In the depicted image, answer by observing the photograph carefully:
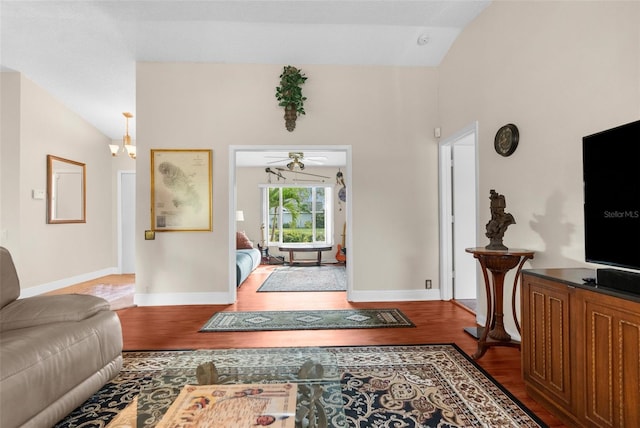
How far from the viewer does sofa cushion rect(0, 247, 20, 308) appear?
1905mm

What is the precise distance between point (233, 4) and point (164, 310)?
3.48 metres

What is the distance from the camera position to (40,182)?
466 centimetres

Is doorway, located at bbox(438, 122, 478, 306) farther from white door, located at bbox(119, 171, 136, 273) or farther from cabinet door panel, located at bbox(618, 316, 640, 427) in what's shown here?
white door, located at bbox(119, 171, 136, 273)

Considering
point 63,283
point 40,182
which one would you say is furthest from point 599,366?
point 63,283

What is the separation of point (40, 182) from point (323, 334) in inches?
185

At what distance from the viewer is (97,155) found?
5.89 meters

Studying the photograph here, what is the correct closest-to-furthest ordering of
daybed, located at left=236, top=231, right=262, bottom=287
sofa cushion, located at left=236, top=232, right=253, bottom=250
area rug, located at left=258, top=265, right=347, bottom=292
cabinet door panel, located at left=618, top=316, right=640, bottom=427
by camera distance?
cabinet door panel, located at left=618, top=316, right=640, bottom=427 < daybed, located at left=236, top=231, right=262, bottom=287 < area rug, located at left=258, top=265, right=347, bottom=292 < sofa cushion, located at left=236, top=232, right=253, bottom=250

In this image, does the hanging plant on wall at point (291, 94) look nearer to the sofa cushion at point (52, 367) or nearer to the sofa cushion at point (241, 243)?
the sofa cushion at point (52, 367)

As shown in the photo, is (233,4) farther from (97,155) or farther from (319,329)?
(97,155)

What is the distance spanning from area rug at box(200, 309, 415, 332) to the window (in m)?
4.72

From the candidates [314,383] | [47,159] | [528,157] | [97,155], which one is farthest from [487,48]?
[97,155]

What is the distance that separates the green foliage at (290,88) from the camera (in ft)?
13.2

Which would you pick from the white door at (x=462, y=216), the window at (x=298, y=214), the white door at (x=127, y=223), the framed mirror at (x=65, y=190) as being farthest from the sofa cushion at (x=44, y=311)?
the window at (x=298, y=214)

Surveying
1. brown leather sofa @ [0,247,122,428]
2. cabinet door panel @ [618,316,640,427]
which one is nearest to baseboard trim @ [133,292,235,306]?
brown leather sofa @ [0,247,122,428]
